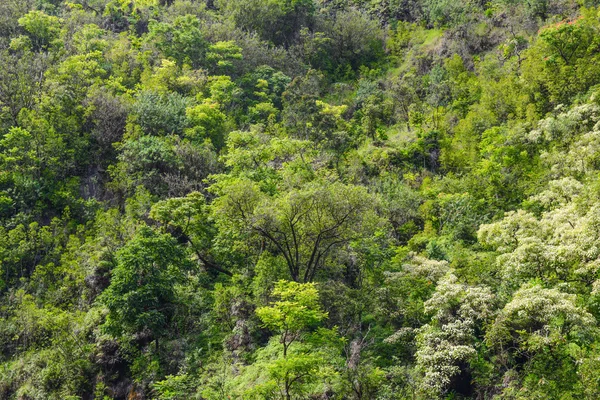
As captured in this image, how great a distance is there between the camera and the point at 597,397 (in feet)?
48.0

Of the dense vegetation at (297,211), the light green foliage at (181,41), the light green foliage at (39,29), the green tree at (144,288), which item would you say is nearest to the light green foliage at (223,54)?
the dense vegetation at (297,211)

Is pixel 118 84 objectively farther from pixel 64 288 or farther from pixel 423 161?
pixel 423 161

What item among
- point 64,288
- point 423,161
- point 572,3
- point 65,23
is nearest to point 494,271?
point 423,161

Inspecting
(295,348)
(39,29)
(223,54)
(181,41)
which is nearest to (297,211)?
(295,348)

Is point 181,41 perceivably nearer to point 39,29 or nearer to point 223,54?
point 223,54

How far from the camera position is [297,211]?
73.1 ft

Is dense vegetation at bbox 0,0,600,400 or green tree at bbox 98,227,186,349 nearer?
dense vegetation at bbox 0,0,600,400

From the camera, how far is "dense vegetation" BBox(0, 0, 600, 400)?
1794cm

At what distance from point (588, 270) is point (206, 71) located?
34.0 metres

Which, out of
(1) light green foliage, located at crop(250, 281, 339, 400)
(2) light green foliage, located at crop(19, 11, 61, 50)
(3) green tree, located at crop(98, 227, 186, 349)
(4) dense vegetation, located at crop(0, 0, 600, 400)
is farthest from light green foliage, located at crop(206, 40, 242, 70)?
(1) light green foliage, located at crop(250, 281, 339, 400)

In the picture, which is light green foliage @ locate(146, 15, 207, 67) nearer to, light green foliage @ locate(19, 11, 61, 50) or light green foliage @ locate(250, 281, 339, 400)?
light green foliage @ locate(19, 11, 61, 50)

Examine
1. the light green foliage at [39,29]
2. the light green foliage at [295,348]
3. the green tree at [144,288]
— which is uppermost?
the light green foliage at [39,29]

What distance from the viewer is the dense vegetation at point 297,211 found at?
58.9 ft

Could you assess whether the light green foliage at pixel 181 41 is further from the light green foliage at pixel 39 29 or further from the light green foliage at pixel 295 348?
the light green foliage at pixel 295 348
